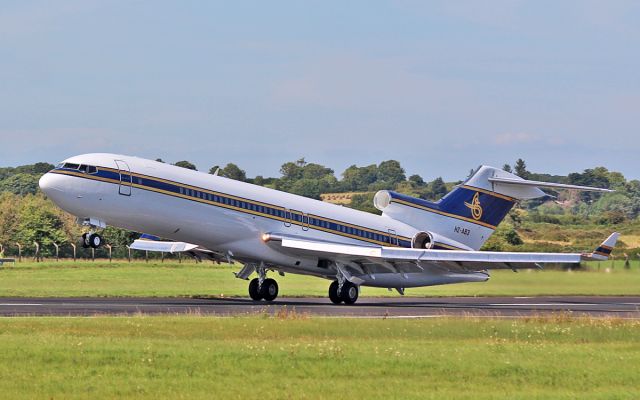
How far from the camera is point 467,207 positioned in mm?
49719

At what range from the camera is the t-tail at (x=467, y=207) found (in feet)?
158

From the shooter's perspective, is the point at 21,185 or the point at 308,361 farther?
the point at 21,185

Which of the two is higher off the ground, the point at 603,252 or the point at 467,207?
the point at 467,207

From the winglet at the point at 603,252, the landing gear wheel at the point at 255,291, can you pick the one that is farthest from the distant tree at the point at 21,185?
the winglet at the point at 603,252

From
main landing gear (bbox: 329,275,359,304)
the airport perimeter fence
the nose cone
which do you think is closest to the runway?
main landing gear (bbox: 329,275,359,304)

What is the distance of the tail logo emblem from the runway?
153 inches

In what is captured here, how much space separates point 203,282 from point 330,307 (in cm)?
1757

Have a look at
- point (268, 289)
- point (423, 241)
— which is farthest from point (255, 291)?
point (423, 241)

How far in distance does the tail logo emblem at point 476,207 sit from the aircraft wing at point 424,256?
286 inches

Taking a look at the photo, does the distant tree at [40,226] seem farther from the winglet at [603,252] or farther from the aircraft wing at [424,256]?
the winglet at [603,252]

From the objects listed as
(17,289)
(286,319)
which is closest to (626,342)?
(286,319)

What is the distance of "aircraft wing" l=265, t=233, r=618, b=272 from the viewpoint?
40.3m

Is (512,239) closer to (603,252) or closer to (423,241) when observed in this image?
(423,241)

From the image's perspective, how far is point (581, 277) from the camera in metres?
49.3
